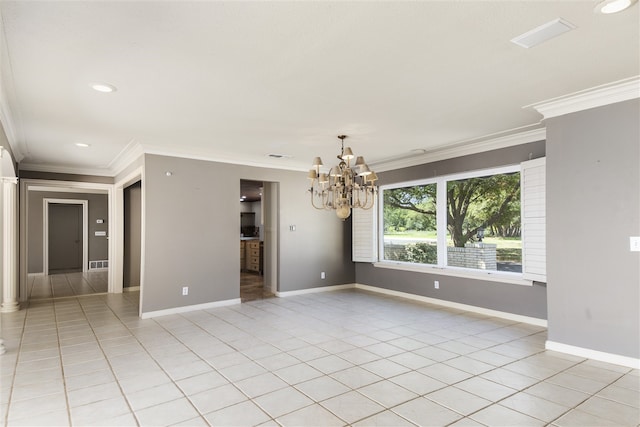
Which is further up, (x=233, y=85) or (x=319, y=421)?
(x=233, y=85)

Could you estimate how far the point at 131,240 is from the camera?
7.18m

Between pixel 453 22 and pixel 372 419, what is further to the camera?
pixel 372 419

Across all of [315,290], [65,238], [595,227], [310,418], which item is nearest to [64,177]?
[65,238]

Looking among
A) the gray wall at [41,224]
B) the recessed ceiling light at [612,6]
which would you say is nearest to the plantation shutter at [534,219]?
the recessed ceiling light at [612,6]

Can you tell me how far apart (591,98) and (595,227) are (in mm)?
1165

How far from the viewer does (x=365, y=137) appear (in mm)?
4762

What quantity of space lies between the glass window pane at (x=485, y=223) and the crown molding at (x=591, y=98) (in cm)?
143

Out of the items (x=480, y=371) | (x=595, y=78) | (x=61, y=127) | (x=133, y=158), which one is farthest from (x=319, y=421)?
(x=133, y=158)

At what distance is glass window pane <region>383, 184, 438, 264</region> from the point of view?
5961 millimetres

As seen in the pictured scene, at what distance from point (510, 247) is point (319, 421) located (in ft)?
12.2

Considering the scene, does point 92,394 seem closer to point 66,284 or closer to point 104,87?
point 104,87

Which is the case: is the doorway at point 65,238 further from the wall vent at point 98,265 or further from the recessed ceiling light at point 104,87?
the recessed ceiling light at point 104,87

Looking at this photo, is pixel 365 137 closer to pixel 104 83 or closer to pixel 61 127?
pixel 104 83

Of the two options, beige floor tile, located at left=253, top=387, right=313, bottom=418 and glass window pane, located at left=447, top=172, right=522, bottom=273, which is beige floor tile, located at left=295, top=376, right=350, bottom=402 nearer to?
beige floor tile, located at left=253, top=387, right=313, bottom=418
